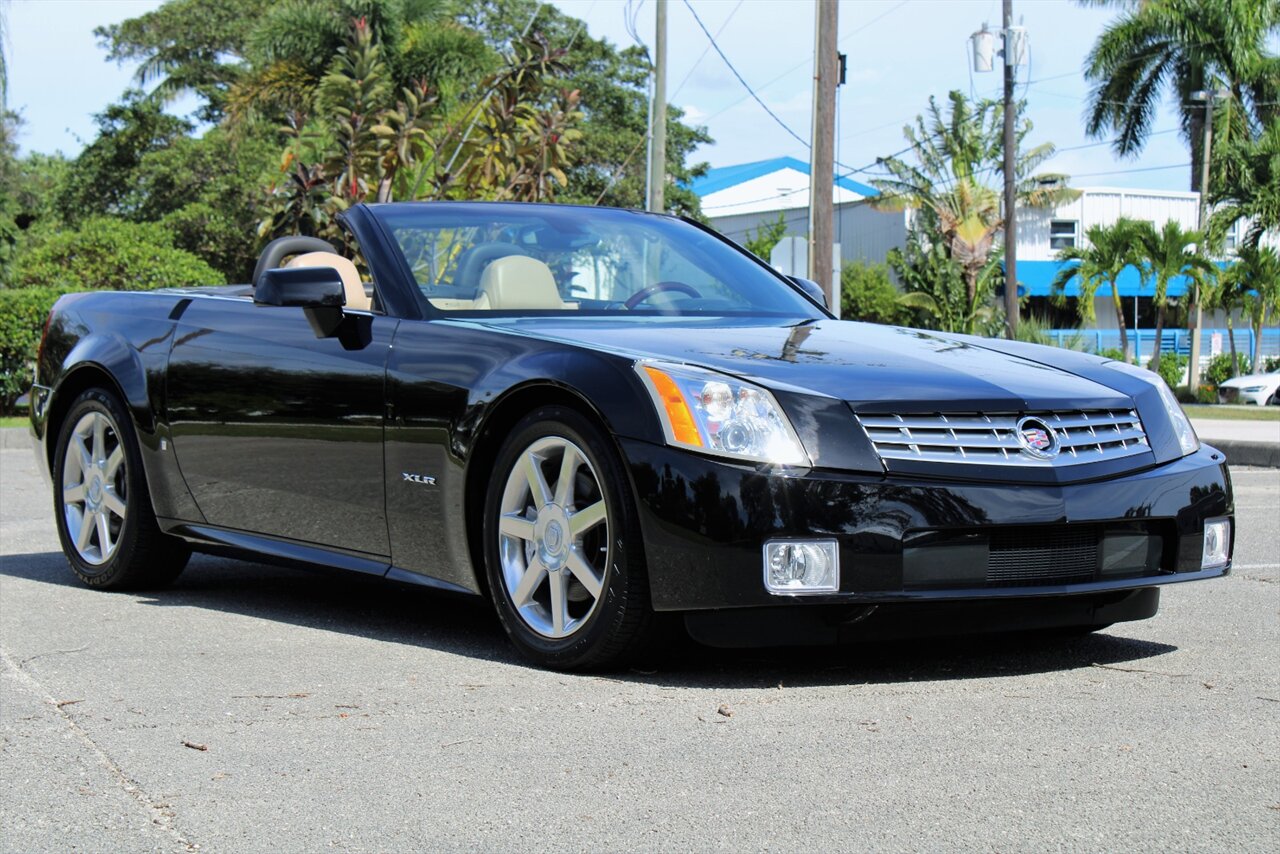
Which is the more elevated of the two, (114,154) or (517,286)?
(114,154)

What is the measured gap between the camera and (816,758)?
3.57 m

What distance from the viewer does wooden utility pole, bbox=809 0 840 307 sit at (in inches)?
719

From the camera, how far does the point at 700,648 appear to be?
4.96 m

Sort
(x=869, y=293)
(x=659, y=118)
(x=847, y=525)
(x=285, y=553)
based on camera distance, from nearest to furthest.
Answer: (x=847, y=525), (x=285, y=553), (x=659, y=118), (x=869, y=293)

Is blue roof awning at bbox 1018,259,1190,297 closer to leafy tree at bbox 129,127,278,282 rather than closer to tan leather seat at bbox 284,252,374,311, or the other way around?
leafy tree at bbox 129,127,278,282

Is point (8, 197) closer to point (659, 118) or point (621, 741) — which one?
point (659, 118)

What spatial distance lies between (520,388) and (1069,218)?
174 ft

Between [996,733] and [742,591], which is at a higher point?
[742,591]

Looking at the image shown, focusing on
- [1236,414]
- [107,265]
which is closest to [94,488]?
[107,265]

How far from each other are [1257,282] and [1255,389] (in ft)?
22.6

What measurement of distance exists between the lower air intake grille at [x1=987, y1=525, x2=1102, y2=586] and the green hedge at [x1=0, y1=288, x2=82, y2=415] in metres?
16.6

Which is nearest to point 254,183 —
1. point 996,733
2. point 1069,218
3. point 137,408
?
point 1069,218

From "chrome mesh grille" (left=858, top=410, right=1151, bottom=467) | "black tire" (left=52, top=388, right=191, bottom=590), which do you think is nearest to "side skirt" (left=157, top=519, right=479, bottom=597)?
"black tire" (left=52, top=388, right=191, bottom=590)

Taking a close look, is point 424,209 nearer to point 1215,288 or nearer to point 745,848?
point 745,848
